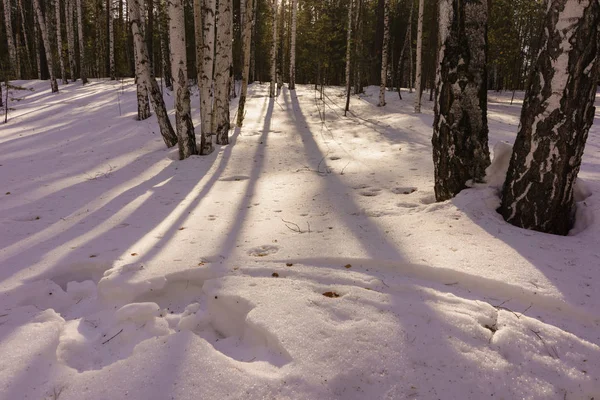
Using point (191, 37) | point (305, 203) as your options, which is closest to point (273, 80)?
point (191, 37)

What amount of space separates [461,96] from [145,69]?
7197mm

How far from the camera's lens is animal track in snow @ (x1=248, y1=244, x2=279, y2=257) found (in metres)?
3.08

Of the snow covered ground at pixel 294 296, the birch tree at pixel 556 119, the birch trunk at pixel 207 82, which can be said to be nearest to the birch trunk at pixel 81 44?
the birch trunk at pixel 207 82

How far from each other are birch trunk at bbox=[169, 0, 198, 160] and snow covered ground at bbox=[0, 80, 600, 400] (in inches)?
89.8

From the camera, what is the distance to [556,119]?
293cm

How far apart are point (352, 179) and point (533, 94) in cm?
273

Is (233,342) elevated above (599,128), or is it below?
below

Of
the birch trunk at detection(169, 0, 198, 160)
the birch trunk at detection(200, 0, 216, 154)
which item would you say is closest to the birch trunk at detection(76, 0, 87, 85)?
the birch trunk at detection(200, 0, 216, 154)

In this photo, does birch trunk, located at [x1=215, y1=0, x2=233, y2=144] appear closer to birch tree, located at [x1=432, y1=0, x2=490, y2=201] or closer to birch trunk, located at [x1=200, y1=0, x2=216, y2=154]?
birch trunk, located at [x1=200, y1=0, x2=216, y2=154]

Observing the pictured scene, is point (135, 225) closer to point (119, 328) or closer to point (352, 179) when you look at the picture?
point (119, 328)

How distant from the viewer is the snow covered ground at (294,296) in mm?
1768

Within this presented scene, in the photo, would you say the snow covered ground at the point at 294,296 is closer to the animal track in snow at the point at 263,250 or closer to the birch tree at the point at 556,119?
the animal track in snow at the point at 263,250

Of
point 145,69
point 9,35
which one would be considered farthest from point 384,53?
point 9,35

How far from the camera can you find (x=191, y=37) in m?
20.1
